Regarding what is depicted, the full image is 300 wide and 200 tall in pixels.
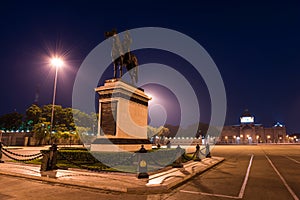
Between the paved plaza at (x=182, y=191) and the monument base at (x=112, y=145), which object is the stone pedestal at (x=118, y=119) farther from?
the paved plaza at (x=182, y=191)

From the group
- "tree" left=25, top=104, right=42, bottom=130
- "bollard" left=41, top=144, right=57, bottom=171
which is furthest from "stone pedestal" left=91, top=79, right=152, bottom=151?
"tree" left=25, top=104, right=42, bottom=130

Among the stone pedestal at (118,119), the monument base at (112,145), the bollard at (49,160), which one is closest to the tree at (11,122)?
the stone pedestal at (118,119)

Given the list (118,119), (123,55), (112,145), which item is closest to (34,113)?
(123,55)

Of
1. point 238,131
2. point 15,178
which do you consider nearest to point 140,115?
point 15,178

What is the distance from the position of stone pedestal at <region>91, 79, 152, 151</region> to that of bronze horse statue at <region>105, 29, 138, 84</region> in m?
1.59

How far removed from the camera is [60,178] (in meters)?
8.39

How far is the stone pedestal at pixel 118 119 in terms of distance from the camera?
12.3 meters

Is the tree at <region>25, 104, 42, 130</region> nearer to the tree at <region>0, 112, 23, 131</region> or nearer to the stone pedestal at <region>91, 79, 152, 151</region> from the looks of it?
the tree at <region>0, 112, 23, 131</region>

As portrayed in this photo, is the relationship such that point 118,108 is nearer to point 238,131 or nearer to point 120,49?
point 120,49

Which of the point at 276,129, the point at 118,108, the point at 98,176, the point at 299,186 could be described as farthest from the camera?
the point at 276,129

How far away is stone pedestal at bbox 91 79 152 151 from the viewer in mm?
12328

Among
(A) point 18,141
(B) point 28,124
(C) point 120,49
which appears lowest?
(A) point 18,141

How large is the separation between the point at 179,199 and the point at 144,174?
2451 mm

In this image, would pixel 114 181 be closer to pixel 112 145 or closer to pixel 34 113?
pixel 112 145
